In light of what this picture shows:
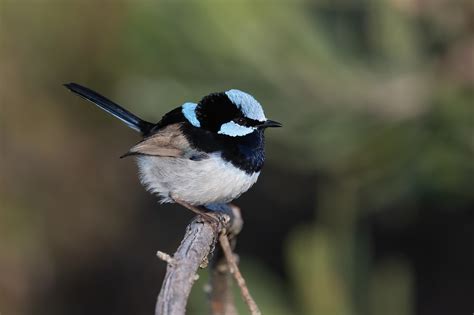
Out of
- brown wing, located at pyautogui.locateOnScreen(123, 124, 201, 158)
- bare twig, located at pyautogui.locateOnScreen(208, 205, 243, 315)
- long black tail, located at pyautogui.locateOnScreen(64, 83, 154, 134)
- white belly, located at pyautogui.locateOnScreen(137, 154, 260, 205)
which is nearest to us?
bare twig, located at pyautogui.locateOnScreen(208, 205, 243, 315)

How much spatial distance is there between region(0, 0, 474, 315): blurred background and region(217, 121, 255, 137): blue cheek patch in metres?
0.40

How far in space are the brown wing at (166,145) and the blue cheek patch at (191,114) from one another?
54 millimetres

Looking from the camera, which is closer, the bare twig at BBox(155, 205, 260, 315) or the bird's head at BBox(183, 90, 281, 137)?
the bare twig at BBox(155, 205, 260, 315)

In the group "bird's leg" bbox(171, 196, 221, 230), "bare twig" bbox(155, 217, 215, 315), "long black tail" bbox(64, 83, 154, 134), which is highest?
"long black tail" bbox(64, 83, 154, 134)

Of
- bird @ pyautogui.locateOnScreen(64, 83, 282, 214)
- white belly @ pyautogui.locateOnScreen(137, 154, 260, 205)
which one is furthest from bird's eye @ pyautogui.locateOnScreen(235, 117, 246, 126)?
white belly @ pyautogui.locateOnScreen(137, 154, 260, 205)

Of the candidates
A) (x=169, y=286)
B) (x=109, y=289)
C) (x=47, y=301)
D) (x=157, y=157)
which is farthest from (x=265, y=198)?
(x=169, y=286)

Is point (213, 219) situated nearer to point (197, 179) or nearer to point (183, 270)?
point (197, 179)

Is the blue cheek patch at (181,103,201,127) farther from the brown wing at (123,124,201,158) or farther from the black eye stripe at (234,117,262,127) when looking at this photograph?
the black eye stripe at (234,117,262,127)

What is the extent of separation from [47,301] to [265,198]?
148cm

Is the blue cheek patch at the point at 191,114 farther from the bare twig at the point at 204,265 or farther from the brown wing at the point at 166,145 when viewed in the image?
the bare twig at the point at 204,265

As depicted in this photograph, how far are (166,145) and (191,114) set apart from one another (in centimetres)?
15

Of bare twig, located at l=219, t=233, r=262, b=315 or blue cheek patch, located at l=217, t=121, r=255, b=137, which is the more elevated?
blue cheek patch, located at l=217, t=121, r=255, b=137

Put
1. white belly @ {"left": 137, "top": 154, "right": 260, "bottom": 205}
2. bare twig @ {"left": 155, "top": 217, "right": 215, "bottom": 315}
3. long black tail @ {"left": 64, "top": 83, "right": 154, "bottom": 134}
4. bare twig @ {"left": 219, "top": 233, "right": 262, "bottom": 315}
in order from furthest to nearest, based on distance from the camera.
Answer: long black tail @ {"left": 64, "top": 83, "right": 154, "bottom": 134}, white belly @ {"left": 137, "top": 154, "right": 260, "bottom": 205}, bare twig @ {"left": 219, "top": 233, "right": 262, "bottom": 315}, bare twig @ {"left": 155, "top": 217, "right": 215, "bottom": 315}

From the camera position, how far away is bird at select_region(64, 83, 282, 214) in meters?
2.67
